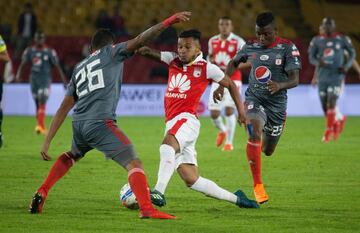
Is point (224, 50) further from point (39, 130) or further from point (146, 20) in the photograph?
point (146, 20)

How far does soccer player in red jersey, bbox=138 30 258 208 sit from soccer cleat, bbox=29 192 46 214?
1.22 meters

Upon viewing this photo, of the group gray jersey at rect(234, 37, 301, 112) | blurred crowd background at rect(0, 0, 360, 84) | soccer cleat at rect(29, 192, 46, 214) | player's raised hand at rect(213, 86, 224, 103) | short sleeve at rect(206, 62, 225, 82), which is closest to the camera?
soccer cleat at rect(29, 192, 46, 214)

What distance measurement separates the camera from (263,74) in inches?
440

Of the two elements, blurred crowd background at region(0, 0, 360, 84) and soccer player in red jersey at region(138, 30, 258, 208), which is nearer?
soccer player in red jersey at region(138, 30, 258, 208)

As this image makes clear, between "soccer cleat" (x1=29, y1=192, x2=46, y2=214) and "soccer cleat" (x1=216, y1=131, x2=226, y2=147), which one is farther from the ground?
"soccer cleat" (x1=29, y1=192, x2=46, y2=214)

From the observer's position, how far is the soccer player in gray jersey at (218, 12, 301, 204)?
10766mm

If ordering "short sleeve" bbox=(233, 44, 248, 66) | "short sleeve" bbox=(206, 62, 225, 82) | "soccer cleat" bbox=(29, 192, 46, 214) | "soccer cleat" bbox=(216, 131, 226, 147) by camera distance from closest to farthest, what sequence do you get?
"soccer cleat" bbox=(29, 192, 46, 214) → "short sleeve" bbox=(206, 62, 225, 82) → "short sleeve" bbox=(233, 44, 248, 66) → "soccer cleat" bbox=(216, 131, 226, 147)

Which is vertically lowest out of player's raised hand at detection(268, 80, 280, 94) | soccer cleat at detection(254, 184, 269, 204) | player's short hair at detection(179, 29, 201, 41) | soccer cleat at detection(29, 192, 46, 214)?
soccer cleat at detection(254, 184, 269, 204)

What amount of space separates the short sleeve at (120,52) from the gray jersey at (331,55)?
11629 millimetres

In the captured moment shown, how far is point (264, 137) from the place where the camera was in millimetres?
11602

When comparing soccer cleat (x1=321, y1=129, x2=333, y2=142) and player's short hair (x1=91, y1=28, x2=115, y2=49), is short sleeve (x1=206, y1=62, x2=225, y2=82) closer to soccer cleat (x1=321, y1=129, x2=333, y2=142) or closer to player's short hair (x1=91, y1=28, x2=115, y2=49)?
player's short hair (x1=91, y1=28, x2=115, y2=49)

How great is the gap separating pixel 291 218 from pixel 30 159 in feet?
23.6

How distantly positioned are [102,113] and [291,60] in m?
2.91

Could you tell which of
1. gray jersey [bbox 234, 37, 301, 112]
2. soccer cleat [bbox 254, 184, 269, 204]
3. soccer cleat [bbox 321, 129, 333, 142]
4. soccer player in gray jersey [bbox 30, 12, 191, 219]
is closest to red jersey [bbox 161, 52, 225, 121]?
soccer player in gray jersey [bbox 30, 12, 191, 219]
